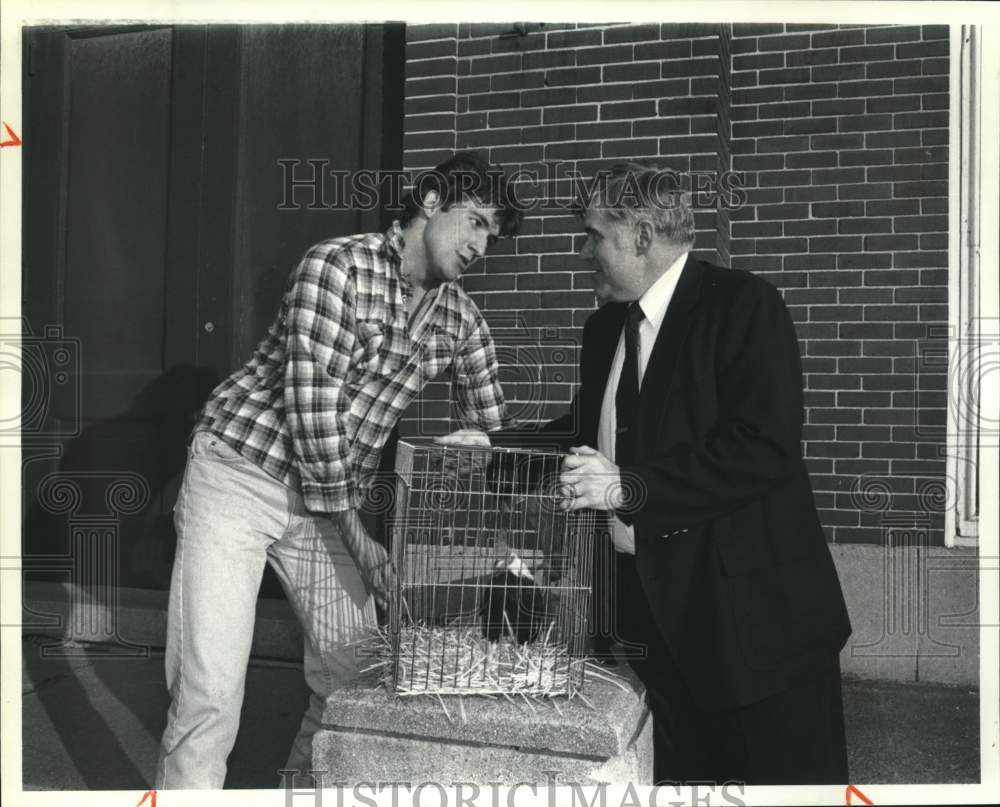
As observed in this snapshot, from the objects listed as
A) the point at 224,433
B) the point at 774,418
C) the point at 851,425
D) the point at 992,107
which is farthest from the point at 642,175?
the point at 851,425

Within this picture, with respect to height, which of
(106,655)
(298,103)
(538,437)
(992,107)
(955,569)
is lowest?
(106,655)

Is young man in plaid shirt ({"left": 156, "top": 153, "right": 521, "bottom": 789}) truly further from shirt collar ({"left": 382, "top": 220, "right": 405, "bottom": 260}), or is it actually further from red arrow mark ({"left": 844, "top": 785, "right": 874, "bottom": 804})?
red arrow mark ({"left": 844, "top": 785, "right": 874, "bottom": 804})

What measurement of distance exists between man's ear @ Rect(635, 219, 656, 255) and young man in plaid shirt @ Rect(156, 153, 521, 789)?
479 millimetres

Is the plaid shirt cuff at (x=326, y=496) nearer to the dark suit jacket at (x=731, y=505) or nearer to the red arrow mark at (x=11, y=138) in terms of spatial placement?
the dark suit jacket at (x=731, y=505)

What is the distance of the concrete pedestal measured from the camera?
2.60 metres

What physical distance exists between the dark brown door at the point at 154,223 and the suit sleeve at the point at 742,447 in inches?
97.8

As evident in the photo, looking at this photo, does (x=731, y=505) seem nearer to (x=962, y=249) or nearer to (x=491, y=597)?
(x=491, y=597)

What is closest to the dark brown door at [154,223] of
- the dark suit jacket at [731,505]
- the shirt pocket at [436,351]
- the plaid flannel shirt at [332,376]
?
the shirt pocket at [436,351]

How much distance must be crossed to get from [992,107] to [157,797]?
359 centimetres

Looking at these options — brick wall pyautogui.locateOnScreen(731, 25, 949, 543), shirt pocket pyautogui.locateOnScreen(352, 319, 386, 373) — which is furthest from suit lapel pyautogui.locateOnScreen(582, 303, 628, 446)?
brick wall pyautogui.locateOnScreen(731, 25, 949, 543)

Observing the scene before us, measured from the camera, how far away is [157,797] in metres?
3.11

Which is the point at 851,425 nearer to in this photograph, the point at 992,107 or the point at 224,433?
the point at 992,107

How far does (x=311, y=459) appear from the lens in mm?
2980

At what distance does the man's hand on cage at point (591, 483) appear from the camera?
2713mm
